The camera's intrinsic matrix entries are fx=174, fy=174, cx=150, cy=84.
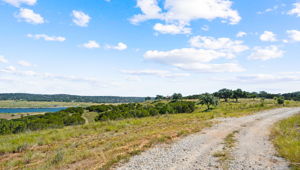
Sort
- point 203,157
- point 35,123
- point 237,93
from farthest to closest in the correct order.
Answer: point 237,93
point 35,123
point 203,157

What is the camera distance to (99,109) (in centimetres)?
7612

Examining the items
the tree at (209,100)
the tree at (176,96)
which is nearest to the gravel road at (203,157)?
the tree at (209,100)

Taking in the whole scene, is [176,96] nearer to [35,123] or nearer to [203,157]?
[35,123]

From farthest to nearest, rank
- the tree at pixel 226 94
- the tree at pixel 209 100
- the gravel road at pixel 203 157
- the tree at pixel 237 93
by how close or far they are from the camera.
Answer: the tree at pixel 226 94, the tree at pixel 237 93, the tree at pixel 209 100, the gravel road at pixel 203 157

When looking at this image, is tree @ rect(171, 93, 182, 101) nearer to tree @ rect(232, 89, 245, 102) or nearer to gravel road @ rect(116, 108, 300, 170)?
tree @ rect(232, 89, 245, 102)

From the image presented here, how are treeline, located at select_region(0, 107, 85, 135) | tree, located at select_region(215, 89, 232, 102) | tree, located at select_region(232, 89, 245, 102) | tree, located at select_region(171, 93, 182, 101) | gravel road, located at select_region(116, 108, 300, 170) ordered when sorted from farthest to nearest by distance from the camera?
1. tree, located at select_region(171, 93, 182, 101)
2. tree, located at select_region(215, 89, 232, 102)
3. tree, located at select_region(232, 89, 245, 102)
4. treeline, located at select_region(0, 107, 85, 135)
5. gravel road, located at select_region(116, 108, 300, 170)

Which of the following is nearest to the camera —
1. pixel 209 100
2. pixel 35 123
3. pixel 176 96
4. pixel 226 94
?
pixel 35 123

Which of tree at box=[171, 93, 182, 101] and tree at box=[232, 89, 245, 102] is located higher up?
tree at box=[232, 89, 245, 102]

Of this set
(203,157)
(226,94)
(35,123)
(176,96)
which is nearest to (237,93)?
(226,94)

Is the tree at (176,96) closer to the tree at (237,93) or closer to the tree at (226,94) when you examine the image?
the tree at (226,94)

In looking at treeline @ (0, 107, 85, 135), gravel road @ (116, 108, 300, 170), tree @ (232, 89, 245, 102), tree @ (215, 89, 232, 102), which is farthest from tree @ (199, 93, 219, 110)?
gravel road @ (116, 108, 300, 170)

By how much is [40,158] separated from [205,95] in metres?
51.0

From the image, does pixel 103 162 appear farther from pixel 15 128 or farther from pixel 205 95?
pixel 205 95

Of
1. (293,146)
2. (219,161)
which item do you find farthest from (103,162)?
(293,146)
